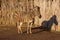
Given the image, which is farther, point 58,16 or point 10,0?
point 10,0

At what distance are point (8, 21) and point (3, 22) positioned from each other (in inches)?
14.1

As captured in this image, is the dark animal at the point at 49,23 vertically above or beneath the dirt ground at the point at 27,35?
above

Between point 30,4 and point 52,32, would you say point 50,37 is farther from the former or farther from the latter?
point 30,4

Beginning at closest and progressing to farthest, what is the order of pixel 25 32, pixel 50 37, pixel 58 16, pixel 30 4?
pixel 50 37 → pixel 25 32 → pixel 58 16 → pixel 30 4

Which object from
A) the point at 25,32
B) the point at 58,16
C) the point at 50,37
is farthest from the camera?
the point at 58,16

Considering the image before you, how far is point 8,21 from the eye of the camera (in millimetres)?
17594

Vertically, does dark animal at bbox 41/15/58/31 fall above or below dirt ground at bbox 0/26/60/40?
above

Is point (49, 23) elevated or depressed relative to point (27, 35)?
elevated

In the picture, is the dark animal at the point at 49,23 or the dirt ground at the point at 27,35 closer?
the dirt ground at the point at 27,35

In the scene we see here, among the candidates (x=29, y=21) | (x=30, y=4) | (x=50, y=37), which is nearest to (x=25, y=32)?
(x=29, y=21)

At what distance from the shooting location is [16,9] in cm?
1756

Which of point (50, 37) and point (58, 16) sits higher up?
point (58, 16)

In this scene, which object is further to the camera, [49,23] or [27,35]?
[49,23]

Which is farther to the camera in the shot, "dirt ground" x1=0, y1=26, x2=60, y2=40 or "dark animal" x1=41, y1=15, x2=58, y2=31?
"dark animal" x1=41, y1=15, x2=58, y2=31
